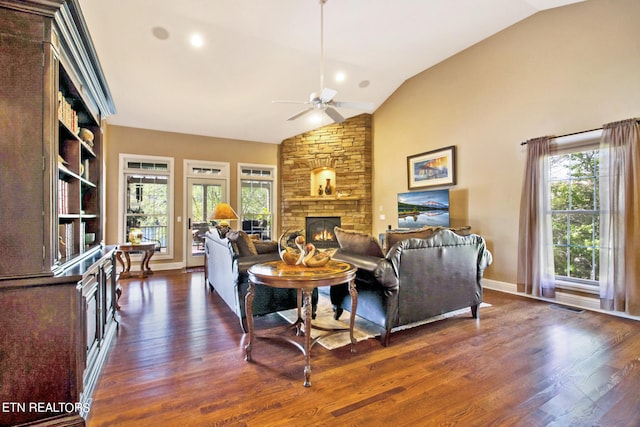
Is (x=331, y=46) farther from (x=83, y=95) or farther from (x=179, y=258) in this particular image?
(x=179, y=258)

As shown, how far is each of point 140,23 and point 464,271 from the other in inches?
184

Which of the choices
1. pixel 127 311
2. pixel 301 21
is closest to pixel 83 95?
pixel 127 311

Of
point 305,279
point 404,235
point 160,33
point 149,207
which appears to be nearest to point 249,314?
point 305,279

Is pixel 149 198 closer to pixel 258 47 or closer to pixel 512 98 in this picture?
pixel 258 47

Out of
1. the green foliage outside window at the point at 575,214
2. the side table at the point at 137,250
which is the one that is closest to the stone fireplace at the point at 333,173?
the side table at the point at 137,250

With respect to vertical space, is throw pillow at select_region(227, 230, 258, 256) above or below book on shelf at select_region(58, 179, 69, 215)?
below

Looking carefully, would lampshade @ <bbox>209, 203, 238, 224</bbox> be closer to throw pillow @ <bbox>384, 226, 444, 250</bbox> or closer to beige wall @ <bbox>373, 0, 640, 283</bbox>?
throw pillow @ <bbox>384, 226, 444, 250</bbox>

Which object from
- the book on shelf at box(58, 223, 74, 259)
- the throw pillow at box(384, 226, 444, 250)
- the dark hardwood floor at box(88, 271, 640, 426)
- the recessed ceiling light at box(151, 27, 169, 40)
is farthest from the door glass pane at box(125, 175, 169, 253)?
the throw pillow at box(384, 226, 444, 250)

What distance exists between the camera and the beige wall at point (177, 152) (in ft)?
19.0

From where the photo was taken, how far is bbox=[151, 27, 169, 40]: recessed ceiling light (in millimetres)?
Result: 3691

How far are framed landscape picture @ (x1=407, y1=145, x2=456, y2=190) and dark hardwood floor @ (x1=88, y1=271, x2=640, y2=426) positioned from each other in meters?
2.79

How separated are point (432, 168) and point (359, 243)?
3355 mm

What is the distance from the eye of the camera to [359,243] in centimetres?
290

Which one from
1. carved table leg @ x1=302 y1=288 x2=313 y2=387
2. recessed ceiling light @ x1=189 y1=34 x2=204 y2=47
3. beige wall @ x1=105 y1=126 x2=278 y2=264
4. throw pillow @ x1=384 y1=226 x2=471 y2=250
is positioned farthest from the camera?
beige wall @ x1=105 y1=126 x2=278 y2=264
